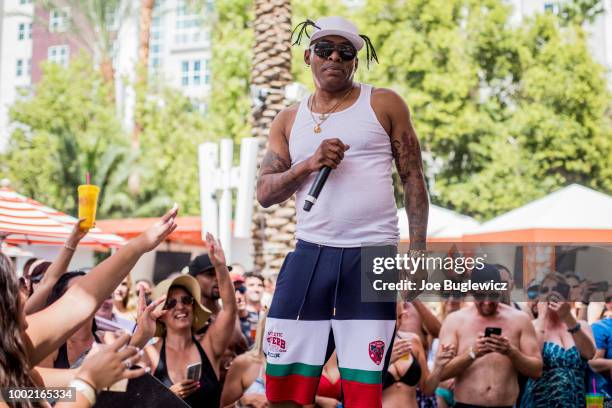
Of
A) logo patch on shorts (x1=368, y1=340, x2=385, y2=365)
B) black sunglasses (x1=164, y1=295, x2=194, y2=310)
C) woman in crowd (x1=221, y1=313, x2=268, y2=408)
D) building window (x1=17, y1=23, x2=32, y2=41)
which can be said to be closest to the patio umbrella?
black sunglasses (x1=164, y1=295, x2=194, y2=310)

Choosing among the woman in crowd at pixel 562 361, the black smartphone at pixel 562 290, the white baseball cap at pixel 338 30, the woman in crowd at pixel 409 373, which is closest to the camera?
the white baseball cap at pixel 338 30

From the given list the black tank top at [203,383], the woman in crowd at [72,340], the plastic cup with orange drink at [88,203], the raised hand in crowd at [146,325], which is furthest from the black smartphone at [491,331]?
the plastic cup with orange drink at [88,203]

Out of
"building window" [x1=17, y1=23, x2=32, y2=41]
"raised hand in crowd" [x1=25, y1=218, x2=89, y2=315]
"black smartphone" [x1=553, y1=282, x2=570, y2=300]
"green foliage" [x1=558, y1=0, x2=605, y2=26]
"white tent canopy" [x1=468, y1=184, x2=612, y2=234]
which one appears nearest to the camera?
"raised hand in crowd" [x1=25, y1=218, x2=89, y2=315]

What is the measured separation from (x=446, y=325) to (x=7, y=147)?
1158 inches

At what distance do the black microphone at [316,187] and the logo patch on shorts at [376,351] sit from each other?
0.64m

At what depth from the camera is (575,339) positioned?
6727 millimetres

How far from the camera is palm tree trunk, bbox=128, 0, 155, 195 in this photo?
31500 mm

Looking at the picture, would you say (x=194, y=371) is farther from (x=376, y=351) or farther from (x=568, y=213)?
(x=568, y=213)

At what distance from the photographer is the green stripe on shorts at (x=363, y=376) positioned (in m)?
3.43

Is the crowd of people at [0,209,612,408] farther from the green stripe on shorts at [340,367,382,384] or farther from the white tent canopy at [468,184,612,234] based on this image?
the white tent canopy at [468,184,612,234]

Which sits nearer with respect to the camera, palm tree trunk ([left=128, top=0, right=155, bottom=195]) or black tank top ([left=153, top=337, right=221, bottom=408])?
black tank top ([left=153, top=337, right=221, bottom=408])

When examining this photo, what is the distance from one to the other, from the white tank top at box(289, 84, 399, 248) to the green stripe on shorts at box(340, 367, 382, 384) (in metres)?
0.54

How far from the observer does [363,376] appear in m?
3.44

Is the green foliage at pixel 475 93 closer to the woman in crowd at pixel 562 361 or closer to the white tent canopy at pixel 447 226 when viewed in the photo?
the white tent canopy at pixel 447 226
